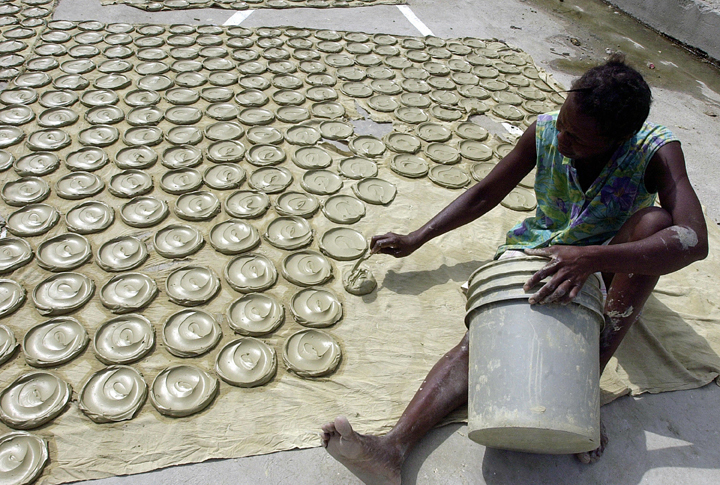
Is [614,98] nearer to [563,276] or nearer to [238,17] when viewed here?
[563,276]

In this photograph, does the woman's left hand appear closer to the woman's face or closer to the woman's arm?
the woman's arm

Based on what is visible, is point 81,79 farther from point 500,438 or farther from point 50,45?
point 500,438

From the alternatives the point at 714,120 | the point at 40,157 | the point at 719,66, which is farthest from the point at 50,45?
the point at 719,66

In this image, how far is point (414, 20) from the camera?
5.55m

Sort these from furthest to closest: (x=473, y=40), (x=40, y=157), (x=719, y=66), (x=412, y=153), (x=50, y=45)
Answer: (x=719, y=66)
(x=473, y=40)
(x=50, y=45)
(x=412, y=153)
(x=40, y=157)

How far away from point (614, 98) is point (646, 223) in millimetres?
449

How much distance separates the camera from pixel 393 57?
→ 450 cm

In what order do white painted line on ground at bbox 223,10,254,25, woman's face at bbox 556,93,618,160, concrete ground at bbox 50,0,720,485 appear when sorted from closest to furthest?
1. woman's face at bbox 556,93,618,160
2. concrete ground at bbox 50,0,720,485
3. white painted line on ground at bbox 223,10,254,25

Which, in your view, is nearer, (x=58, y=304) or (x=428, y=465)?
(x=428, y=465)

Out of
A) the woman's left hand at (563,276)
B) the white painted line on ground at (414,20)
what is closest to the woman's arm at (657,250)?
the woman's left hand at (563,276)

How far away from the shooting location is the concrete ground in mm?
1723

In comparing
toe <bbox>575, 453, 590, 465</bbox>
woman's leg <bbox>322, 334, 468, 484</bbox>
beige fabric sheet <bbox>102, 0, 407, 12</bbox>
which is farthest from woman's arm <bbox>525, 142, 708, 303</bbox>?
beige fabric sheet <bbox>102, 0, 407, 12</bbox>

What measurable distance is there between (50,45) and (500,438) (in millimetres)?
4488

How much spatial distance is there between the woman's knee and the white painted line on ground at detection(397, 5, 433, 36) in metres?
4.07
